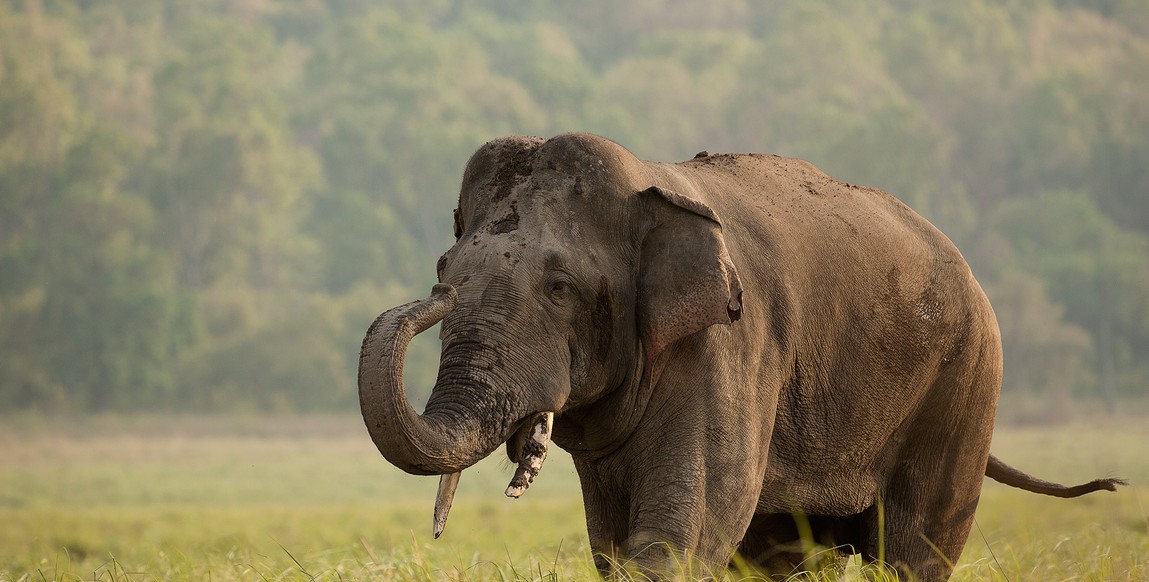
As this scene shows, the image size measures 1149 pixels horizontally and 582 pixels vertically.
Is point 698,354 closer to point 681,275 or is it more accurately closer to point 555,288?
point 681,275

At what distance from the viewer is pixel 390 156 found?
59.8 metres

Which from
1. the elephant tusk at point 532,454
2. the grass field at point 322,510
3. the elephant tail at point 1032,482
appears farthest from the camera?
the grass field at point 322,510

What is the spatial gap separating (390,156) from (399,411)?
56.0 meters

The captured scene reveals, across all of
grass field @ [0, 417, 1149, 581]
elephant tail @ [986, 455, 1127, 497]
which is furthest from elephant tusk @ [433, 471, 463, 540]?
elephant tail @ [986, 455, 1127, 497]

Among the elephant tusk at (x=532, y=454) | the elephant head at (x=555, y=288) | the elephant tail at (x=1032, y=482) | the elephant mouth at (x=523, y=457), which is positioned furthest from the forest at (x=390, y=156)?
the elephant tusk at (x=532, y=454)

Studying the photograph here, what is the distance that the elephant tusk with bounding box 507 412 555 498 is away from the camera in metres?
4.74

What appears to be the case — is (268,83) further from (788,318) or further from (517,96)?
→ (788,318)

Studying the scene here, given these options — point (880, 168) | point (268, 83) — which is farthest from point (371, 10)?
point (880, 168)

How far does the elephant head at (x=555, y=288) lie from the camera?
4758 mm

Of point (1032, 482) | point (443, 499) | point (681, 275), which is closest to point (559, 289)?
point (681, 275)

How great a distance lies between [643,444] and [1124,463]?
33954 mm

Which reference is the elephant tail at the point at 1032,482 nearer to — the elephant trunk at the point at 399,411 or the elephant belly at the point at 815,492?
the elephant belly at the point at 815,492

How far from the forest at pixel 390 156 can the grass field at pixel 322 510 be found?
3087 millimetres

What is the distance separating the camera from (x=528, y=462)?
4812mm
